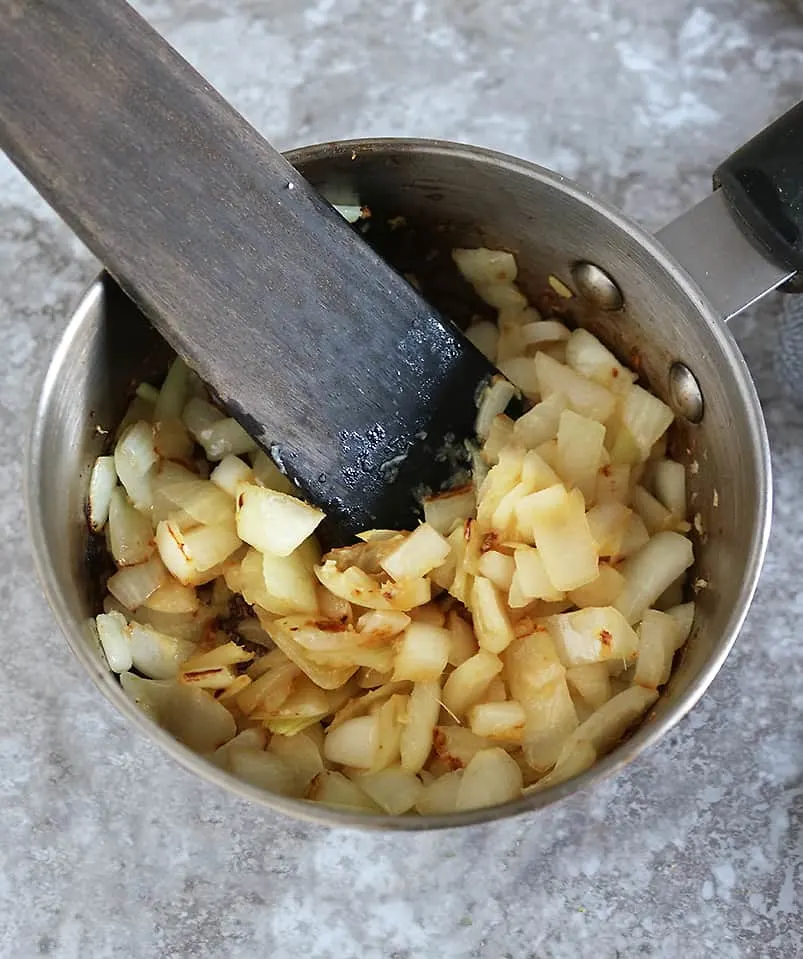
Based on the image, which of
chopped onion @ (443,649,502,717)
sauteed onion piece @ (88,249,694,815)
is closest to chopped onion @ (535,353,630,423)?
sauteed onion piece @ (88,249,694,815)

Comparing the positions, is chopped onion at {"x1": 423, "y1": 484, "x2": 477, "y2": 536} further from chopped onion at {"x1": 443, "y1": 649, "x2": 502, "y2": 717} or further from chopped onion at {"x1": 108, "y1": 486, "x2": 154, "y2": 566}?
chopped onion at {"x1": 108, "y1": 486, "x2": 154, "y2": 566}

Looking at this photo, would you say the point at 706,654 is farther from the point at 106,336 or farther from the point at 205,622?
the point at 106,336

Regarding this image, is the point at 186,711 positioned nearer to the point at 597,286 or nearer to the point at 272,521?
the point at 272,521

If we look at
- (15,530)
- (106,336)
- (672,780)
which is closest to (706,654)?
(672,780)

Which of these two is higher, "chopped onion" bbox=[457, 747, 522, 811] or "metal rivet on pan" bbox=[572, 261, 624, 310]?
"metal rivet on pan" bbox=[572, 261, 624, 310]

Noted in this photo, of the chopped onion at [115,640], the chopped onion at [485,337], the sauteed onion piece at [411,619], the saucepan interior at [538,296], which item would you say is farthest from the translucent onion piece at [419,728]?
the chopped onion at [485,337]
